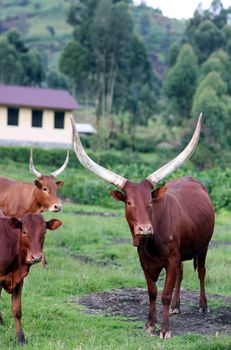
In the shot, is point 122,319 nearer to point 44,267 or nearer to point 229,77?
point 44,267

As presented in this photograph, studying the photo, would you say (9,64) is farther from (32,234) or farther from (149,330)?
(32,234)

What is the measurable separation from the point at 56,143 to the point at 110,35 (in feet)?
48.6

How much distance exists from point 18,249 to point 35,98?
32.4 metres

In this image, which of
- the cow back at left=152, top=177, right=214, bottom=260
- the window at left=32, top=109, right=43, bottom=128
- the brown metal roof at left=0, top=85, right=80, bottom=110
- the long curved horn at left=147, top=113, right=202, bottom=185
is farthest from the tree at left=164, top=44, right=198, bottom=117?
the long curved horn at left=147, top=113, right=202, bottom=185

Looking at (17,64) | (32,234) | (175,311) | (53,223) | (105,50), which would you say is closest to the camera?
(32,234)

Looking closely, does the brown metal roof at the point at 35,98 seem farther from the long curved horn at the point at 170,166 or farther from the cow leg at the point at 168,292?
the cow leg at the point at 168,292

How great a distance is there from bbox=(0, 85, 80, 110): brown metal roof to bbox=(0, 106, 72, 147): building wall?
1.80ft

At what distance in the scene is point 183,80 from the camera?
48281 millimetres

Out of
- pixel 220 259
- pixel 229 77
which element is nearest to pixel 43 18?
pixel 229 77

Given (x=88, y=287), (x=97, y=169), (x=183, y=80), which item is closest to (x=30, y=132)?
(x=183, y=80)

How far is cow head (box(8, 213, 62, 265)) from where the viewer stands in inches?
268

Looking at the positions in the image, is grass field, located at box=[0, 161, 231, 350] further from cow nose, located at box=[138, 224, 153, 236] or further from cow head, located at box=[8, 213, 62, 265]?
cow nose, located at box=[138, 224, 153, 236]

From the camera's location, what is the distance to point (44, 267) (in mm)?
11172

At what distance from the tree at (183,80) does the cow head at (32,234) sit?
4189 centimetres
